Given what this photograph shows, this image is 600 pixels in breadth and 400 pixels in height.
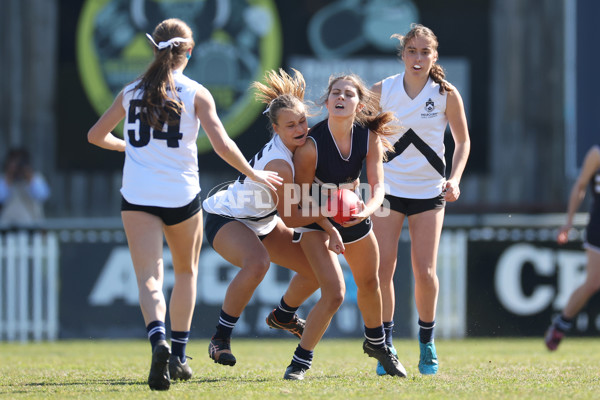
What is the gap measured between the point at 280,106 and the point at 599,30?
27.2ft

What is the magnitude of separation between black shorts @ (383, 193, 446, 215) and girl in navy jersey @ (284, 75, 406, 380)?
451 millimetres

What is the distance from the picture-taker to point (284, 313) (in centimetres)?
623

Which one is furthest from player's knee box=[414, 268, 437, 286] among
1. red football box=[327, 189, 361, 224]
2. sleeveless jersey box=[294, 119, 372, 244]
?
red football box=[327, 189, 361, 224]

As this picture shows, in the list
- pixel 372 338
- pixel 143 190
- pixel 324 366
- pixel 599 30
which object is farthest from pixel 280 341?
pixel 599 30

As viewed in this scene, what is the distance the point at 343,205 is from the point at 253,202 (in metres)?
0.68

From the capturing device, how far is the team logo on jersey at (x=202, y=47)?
41.1 ft

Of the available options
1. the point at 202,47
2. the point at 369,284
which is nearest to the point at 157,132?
the point at 369,284

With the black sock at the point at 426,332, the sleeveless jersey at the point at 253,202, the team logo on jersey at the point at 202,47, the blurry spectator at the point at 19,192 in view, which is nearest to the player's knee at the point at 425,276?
the black sock at the point at 426,332

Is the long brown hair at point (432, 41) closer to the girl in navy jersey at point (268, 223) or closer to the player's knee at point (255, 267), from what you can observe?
the girl in navy jersey at point (268, 223)

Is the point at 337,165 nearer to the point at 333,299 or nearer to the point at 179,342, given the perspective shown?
the point at 333,299

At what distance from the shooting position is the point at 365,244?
565 cm

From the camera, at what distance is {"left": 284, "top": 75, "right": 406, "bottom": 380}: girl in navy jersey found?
5.60 metres

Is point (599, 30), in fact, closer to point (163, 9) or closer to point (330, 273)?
point (163, 9)

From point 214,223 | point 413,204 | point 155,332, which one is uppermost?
point 413,204
